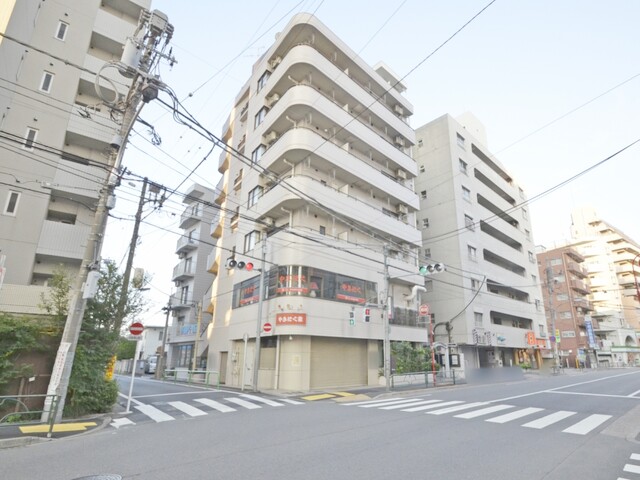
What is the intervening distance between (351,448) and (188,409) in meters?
7.91

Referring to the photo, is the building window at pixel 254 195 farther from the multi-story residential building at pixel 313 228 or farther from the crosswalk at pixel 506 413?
the crosswalk at pixel 506 413

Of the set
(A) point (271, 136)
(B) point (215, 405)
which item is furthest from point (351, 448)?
(A) point (271, 136)

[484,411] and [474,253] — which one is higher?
[474,253]

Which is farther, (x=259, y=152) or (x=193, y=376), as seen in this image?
(x=259, y=152)

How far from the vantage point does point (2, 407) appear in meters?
9.54

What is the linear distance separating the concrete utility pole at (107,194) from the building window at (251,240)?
46.5ft

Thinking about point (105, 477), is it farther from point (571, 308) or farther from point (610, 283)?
point (610, 283)

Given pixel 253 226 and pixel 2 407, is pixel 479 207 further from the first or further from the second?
pixel 2 407

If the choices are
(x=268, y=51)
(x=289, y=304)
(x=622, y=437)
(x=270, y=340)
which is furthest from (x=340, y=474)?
(x=268, y=51)

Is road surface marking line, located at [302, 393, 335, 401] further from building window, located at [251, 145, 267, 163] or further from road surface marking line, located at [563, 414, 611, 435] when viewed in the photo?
building window, located at [251, 145, 267, 163]

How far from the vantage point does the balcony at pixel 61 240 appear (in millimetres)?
19375

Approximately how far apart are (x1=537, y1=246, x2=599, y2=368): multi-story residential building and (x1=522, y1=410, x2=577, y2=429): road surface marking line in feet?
190

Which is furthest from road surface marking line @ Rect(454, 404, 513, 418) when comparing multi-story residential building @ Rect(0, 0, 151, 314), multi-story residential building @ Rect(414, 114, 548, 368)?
multi-story residential building @ Rect(0, 0, 151, 314)

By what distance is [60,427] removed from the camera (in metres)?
8.91
